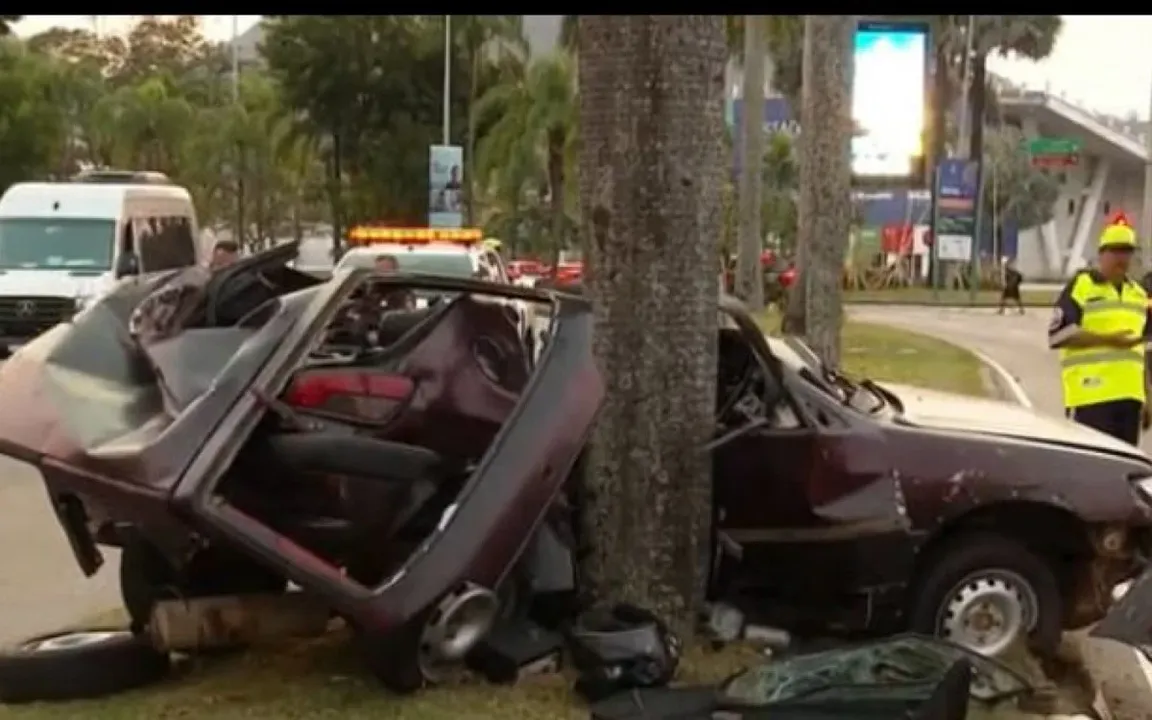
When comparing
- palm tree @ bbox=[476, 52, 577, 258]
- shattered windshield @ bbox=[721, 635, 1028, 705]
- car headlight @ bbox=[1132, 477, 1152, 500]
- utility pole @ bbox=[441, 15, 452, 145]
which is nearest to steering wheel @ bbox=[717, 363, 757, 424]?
shattered windshield @ bbox=[721, 635, 1028, 705]

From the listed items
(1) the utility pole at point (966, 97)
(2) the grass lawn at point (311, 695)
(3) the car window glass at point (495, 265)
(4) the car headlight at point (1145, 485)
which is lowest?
(2) the grass lawn at point (311, 695)

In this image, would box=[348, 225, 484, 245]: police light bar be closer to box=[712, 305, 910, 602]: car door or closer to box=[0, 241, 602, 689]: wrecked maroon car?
box=[712, 305, 910, 602]: car door

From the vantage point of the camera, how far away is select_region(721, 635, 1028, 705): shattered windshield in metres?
5.30

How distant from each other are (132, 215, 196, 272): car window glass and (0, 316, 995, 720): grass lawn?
17.5m

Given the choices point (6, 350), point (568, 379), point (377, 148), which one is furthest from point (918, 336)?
point (568, 379)

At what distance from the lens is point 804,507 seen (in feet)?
22.0

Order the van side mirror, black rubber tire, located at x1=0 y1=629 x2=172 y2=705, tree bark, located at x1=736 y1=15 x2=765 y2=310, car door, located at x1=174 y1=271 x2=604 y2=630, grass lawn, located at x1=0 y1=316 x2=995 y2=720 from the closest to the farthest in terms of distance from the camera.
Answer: car door, located at x1=174 y1=271 x2=604 y2=630
grass lawn, located at x1=0 y1=316 x2=995 y2=720
black rubber tire, located at x1=0 y1=629 x2=172 y2=705
the van side mirror
tree bark, located at x1=736 y1=15 x2=765 y2=310

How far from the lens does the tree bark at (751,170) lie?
37.2m

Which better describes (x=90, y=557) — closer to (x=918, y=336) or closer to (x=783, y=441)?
(x=783, y=441)

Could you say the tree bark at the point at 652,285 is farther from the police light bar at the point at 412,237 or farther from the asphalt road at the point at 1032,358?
the police light bar at the point at 412,237

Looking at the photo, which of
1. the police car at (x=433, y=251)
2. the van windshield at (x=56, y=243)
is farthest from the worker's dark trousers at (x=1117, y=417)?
the van windshield at (x=56, y=243)

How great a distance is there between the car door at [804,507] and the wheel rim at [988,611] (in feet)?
1.19

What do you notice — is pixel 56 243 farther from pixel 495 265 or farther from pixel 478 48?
pixel 478 48
